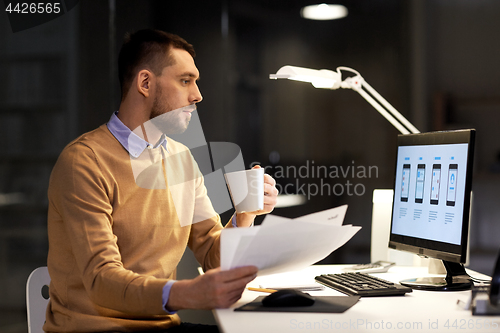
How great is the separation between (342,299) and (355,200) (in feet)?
6.15

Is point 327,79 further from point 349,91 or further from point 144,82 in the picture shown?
point 349,91

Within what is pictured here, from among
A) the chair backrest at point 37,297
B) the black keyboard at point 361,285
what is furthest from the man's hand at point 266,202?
the chair backrest at point 37,297

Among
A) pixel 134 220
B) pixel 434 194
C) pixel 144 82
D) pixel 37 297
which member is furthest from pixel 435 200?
pixel 37 297

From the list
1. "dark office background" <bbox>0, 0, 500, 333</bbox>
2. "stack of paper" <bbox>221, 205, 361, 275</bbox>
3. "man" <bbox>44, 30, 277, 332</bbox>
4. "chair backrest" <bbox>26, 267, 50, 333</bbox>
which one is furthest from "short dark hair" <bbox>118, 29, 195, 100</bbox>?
"dark office background" <bbox>0, 0, 500, 333</bbox>

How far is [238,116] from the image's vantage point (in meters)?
2.77

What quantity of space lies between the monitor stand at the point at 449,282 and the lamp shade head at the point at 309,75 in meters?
0.73

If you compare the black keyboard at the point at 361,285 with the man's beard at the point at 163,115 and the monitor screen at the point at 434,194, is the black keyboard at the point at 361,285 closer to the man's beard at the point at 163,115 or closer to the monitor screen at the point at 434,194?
the monitor screen at the point at 434,194

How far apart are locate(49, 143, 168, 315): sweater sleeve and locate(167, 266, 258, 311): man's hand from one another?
0.04 metres

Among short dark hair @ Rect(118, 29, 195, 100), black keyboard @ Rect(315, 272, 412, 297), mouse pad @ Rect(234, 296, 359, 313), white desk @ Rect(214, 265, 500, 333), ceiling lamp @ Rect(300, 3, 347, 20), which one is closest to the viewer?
white desk @ Rect(214, 265, 500, 333)

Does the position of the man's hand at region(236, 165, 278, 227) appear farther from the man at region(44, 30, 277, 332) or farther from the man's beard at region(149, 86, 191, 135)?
the man's beard at region(149, 86, 191, 135)

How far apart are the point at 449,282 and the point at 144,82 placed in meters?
1.06

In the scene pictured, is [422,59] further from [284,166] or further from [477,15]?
[284,166]

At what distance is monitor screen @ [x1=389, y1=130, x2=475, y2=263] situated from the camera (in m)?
1.14

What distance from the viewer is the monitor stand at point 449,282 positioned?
1163 mm
